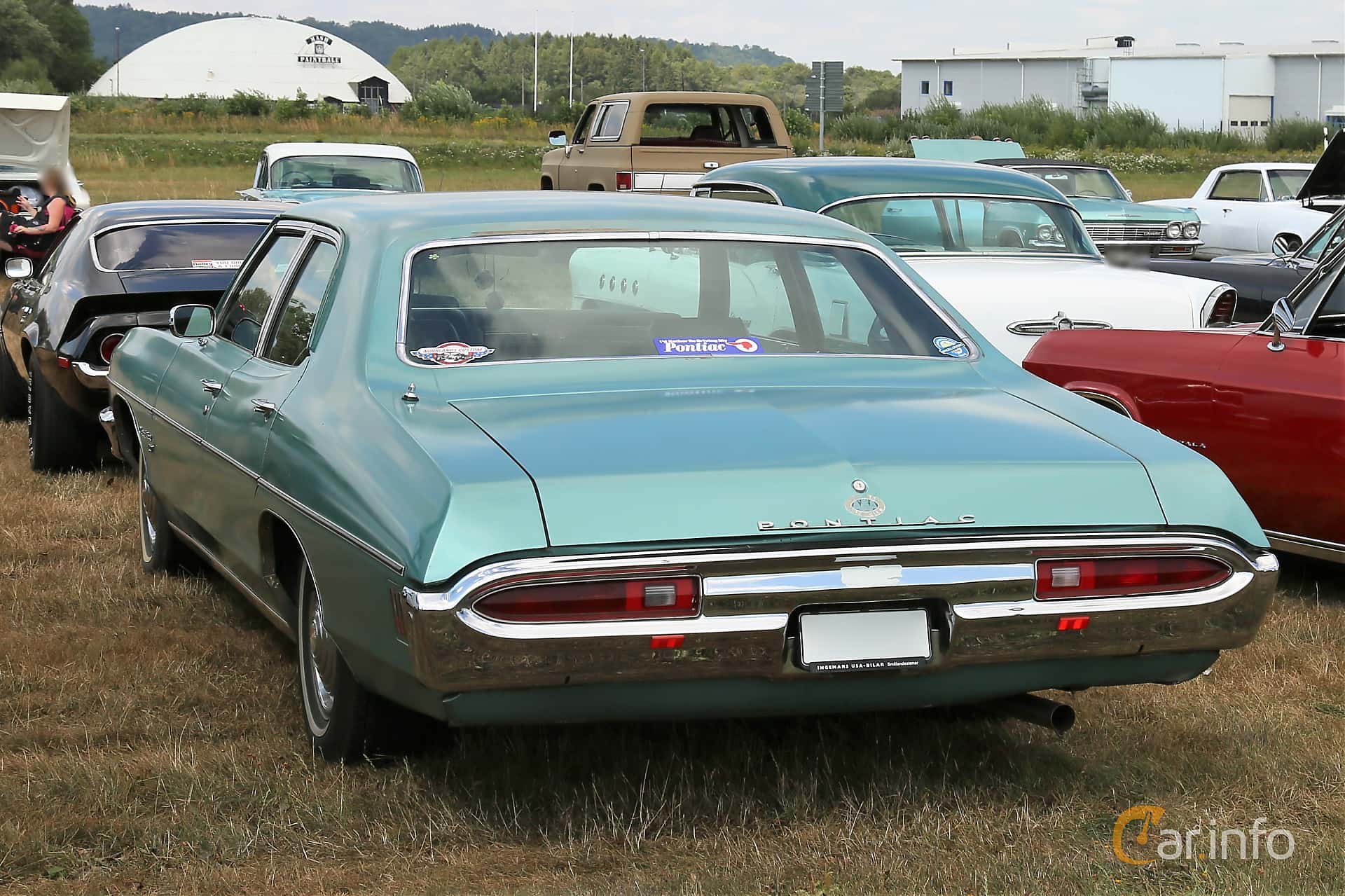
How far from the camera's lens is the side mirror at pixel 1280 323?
5898mm

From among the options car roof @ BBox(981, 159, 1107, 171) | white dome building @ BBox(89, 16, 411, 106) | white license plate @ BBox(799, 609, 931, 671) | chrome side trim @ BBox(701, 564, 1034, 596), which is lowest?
white license plate @ BBox(799, 609, 931, 671)

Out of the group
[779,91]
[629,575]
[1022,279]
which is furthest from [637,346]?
[779,91]

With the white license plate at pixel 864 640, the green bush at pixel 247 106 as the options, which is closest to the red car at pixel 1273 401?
the white license plate at pixel 864 640

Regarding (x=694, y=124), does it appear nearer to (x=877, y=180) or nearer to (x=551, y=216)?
(x=877, y=180)

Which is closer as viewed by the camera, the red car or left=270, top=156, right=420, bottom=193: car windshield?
the red car

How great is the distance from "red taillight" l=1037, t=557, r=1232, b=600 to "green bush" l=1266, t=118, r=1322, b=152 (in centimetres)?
4266

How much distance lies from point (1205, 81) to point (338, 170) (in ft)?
215

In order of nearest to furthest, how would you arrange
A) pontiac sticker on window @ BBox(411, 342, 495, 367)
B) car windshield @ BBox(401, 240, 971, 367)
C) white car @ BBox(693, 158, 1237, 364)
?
pontiac sticker on window @ BBox(411, 342, 495, 367) < car windshield @ BBox(401, 240, 971, 367) < white car @ BBox(693, 158, 1237, 364)

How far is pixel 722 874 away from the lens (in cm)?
351

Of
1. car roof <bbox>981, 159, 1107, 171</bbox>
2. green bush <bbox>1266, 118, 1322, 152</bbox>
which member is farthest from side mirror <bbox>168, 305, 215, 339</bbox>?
green bush <bbox>1266, 118, 1322, 152</bbox>

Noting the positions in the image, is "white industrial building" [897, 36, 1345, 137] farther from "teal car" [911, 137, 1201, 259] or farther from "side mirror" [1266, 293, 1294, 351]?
"side mirror" [1266, 293, 1294, 351]

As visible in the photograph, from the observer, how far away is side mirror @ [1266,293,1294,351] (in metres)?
5.90

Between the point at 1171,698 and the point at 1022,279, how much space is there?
3.52 metres

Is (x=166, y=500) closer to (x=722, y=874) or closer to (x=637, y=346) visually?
(x=637, y=346)
